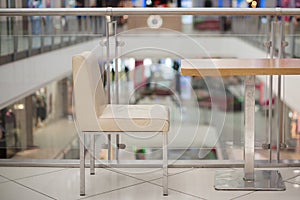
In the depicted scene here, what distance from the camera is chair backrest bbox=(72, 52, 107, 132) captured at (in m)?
3.32

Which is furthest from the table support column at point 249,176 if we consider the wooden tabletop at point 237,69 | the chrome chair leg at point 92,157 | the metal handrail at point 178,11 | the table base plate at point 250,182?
the chrome chair leg at point 92,157

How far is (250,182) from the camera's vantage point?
3.71 metres

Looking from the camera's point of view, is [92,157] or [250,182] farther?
[92,157]

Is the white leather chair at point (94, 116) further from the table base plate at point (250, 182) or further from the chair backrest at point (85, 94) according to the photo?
the table base plate at point (250, 182)

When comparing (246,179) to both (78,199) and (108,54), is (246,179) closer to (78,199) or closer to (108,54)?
(78,199)

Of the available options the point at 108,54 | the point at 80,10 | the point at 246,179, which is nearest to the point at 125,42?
the point at 108,54

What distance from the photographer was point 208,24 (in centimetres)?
1515

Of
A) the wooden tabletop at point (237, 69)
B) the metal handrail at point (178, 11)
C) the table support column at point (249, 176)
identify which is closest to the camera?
the wooden tabletop at point (237, 69)

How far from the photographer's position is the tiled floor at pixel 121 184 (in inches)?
138

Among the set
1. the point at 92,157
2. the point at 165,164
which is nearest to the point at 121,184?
the point at 92,157

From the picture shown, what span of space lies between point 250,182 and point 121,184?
0.82 metres

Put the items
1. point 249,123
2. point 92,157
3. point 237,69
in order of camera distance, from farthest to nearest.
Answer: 1. point 92,157
2. point 249,123
3. point 237,69

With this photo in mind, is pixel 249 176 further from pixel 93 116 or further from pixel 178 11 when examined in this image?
pixel 178 11

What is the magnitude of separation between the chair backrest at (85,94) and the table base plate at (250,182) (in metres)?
0.91
